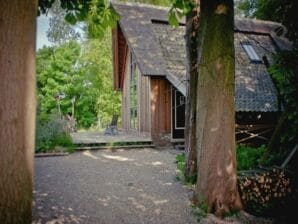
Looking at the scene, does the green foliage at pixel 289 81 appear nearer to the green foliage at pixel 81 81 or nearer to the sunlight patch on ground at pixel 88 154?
the sunlight patch on ground at pixel 88 154

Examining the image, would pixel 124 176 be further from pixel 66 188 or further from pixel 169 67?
pixel 169 67

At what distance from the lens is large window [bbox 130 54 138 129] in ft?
58.4

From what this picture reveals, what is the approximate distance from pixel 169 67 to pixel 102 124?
60.1ft

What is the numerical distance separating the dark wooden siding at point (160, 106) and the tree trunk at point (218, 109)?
9.12 metres

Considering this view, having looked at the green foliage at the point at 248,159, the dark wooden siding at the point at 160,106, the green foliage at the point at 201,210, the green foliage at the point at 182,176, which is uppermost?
the dark wooden siding at the point at 160,106

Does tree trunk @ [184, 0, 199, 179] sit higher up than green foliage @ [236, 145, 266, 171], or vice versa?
tree trunk @ [184, 0, 199, 179]

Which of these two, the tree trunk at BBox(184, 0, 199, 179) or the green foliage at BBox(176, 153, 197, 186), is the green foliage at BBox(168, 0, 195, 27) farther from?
the green foliage at BBox(176, 153, 197, 186)

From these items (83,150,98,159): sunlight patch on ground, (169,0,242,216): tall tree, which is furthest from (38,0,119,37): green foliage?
(83,150,98,159): sunlight patch on ground

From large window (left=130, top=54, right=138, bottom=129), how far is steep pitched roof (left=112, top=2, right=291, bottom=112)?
2.30m

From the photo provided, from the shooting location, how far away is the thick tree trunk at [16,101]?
2.95 m

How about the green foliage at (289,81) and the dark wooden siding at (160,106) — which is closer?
the green foliage at (289,81)

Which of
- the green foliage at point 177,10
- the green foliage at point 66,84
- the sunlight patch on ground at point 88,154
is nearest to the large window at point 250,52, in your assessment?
the sunlight patch on ground at point 88,154

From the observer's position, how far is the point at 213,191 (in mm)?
5621

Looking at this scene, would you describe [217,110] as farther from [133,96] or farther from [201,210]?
[133,96]
